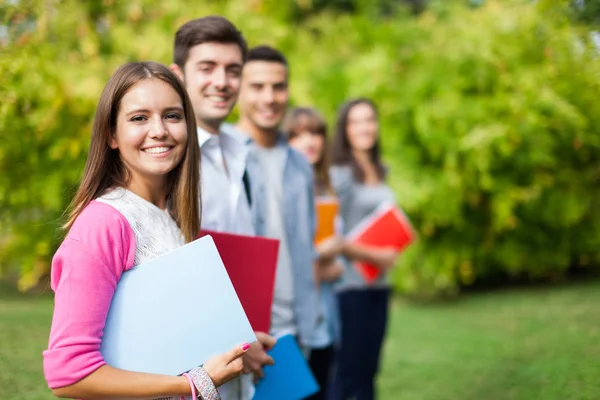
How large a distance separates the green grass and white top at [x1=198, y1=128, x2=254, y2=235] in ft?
2.31

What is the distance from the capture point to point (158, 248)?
5.45 feet

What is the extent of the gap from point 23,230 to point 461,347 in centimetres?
411

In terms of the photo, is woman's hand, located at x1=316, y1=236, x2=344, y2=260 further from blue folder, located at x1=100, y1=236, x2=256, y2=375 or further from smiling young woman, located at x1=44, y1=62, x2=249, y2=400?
blue folder, located at x1=100, y1=236, x2=256, y2=375

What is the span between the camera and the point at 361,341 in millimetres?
4086

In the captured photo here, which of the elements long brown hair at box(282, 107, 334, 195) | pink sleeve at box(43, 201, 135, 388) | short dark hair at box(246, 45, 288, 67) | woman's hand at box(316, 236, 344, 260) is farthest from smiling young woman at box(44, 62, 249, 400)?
long brown hair at box(282, 107, 334, 195)

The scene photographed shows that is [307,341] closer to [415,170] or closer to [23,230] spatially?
[23,230]

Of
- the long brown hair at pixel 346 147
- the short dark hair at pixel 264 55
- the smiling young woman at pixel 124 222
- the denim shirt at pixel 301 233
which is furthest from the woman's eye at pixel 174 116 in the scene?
the long brown hair at pixel 346 147

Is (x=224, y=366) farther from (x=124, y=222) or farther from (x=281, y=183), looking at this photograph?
(x=281, y=183)

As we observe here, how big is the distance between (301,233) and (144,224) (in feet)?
5.04

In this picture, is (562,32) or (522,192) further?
(522,192)

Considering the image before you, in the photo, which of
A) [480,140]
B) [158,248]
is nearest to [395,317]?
[480,140]

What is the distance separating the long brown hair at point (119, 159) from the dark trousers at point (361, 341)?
2465 millimetres

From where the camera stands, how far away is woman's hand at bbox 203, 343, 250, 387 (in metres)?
1.61

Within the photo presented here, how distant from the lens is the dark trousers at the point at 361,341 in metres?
4.10
